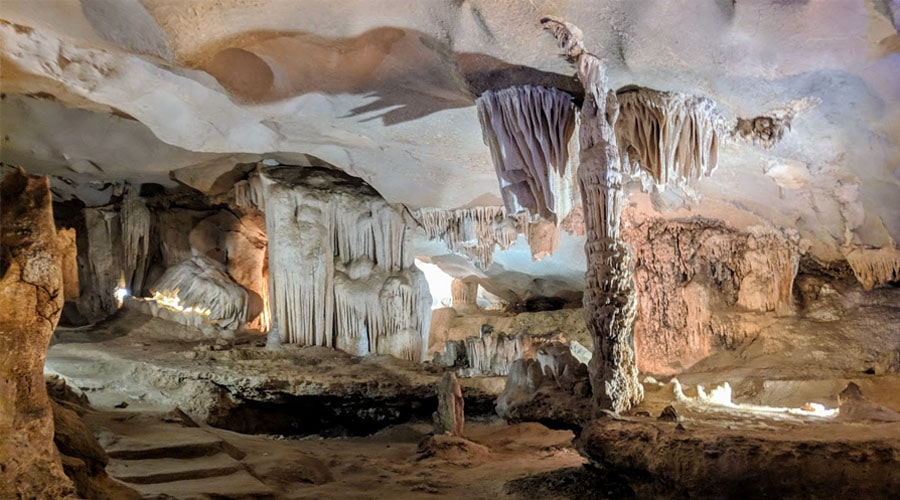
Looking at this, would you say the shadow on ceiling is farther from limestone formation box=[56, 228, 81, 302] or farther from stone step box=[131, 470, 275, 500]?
stone step box=[131, 470, 275, 500]

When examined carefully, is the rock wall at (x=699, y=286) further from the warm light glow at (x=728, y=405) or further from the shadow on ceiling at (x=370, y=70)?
the shadow on ceiling at (x=370, y=70)

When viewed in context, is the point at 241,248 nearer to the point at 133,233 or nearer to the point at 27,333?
the point at 133,233

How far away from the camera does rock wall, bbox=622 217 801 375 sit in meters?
11.5

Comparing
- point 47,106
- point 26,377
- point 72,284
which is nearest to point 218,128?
point 47,106

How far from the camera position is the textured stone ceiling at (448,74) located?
5.68 meters

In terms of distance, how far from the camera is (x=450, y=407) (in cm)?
873

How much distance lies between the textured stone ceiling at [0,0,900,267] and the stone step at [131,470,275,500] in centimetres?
371

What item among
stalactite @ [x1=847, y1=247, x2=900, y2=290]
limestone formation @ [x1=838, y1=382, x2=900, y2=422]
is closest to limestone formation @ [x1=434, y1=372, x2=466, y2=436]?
limestone formation @ [x1=838, y1=382, x2=900, y2=422]

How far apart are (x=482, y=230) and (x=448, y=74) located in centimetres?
527

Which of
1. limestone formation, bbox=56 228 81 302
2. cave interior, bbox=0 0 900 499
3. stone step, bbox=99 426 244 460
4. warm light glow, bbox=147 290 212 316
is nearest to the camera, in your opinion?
limestone formation, bbox=56 228 81 302

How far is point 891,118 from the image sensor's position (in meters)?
6.82

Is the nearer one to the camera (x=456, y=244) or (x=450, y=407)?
(x=450, y=407)

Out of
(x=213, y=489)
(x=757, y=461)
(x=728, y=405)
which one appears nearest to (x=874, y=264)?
(x=728, y=405)

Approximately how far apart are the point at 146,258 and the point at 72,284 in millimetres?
11915
